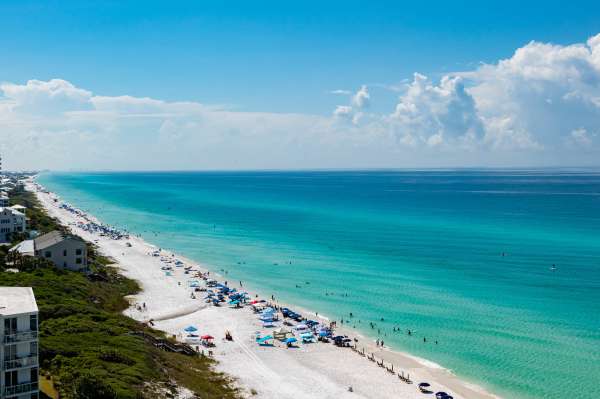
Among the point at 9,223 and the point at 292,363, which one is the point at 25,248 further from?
the point at 292,363

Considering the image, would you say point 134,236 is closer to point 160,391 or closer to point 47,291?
point 47,291

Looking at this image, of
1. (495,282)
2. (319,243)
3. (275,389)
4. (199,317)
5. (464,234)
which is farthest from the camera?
(464,234)

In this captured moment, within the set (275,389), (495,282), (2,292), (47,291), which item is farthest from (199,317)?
(495,282)

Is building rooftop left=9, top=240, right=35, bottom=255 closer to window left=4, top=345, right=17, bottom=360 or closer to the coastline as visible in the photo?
the coastline

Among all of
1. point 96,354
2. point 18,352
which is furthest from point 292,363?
point 18,352

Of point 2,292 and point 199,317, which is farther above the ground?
point 2,292

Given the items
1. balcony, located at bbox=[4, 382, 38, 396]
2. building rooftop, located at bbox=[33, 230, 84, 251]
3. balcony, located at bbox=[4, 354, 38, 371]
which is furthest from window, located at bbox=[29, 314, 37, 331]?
building rooftop, located at bbox=[33, 230, 84, 251]

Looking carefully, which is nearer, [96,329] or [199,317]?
[96,329]
